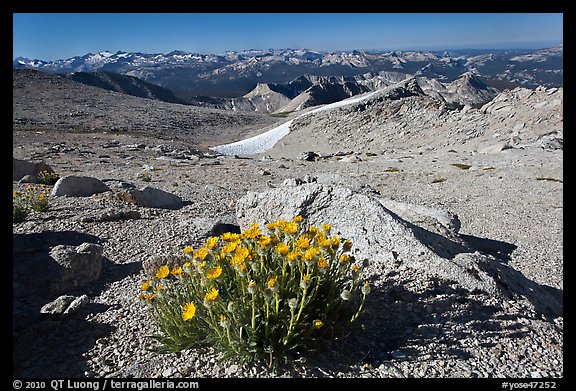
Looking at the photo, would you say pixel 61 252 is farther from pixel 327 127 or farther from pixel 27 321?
pixel 327 127

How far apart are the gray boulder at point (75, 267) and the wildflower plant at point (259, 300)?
2.46m

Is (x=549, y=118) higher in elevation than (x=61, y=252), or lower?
lower

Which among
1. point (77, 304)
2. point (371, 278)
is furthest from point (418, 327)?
point (77, 304)

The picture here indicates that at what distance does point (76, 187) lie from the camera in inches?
408

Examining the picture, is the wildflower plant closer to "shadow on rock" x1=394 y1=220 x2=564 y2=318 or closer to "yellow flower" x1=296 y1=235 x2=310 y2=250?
"yellow flower" x1=296 y1=235 x2=310 y2=250

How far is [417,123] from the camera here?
44500 mm

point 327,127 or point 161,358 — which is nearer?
point 161,358

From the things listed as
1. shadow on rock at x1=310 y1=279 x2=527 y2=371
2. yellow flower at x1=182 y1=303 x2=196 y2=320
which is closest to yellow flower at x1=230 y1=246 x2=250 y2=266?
yellow flower at x1=182 y1=303 x2=196 y2=320

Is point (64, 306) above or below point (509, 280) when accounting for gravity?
above

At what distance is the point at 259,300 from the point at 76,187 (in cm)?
924

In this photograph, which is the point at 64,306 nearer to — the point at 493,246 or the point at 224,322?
the point at 224,322

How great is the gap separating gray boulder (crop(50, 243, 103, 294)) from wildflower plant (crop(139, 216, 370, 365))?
2.46 metres
